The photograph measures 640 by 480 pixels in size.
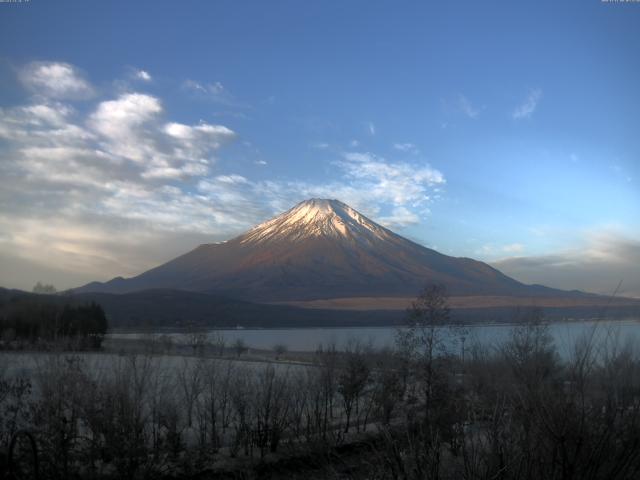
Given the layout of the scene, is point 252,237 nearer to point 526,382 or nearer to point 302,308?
point 302,308

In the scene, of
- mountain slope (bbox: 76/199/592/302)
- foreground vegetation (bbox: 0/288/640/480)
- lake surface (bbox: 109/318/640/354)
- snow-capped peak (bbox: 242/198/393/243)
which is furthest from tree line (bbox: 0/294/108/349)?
snow-capped peak (bbox: 242/198/393/243)

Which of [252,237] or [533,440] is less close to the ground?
[252,237]

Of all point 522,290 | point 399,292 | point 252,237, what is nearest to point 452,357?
point 399,292

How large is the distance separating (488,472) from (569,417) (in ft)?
2.30

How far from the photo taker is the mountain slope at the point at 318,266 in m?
138

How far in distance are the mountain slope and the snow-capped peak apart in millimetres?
285

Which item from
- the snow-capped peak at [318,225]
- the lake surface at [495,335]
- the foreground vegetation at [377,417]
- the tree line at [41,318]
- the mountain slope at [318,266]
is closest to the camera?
the foreground vegetation at [377,417]

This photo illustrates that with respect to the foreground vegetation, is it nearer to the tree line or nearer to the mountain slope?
the tree line

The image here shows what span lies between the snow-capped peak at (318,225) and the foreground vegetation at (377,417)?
14279cm

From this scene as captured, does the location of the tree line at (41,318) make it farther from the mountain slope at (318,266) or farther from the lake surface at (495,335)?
the mountain slope at (318,266)

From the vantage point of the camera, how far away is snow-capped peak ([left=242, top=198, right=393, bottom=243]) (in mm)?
170250

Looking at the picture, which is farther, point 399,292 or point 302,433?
point 399,292

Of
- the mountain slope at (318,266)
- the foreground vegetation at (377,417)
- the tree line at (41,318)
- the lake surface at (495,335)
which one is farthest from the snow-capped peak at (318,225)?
the foreground vegetation at (377,417)

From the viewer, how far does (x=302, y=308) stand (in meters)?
115
